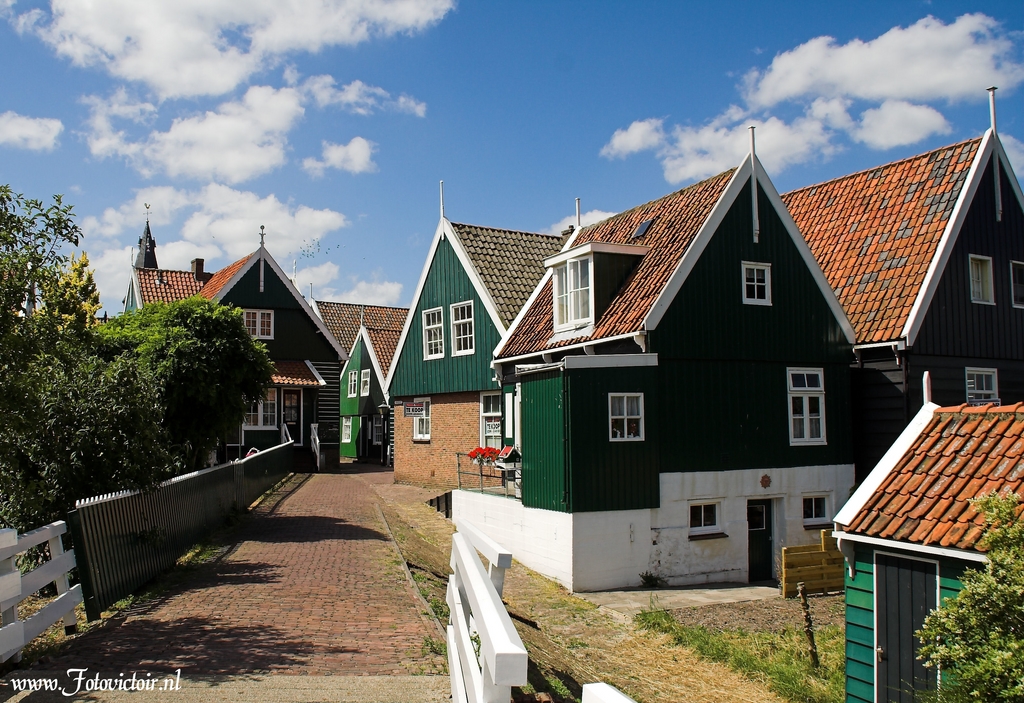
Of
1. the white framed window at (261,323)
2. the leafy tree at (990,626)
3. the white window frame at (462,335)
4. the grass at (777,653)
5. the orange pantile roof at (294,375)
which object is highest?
the white framed window at (261,323)

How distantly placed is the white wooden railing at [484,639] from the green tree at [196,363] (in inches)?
411

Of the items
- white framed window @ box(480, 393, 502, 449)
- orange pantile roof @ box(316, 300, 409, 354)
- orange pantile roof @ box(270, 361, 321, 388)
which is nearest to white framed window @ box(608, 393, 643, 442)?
white framed window @ box(480, 393, 502, 449)

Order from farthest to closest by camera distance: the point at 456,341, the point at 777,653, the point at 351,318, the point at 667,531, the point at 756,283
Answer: the point at 351,318, the point at 456,341, the point at 756,283, the point at 667,531, the point at 777,653

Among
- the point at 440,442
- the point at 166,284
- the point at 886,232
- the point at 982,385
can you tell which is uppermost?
the point at 166,284

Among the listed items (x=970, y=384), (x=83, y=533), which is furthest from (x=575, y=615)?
(x=970, y=384)

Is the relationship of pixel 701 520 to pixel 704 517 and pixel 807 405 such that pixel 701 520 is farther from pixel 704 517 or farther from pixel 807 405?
pixel 807 405

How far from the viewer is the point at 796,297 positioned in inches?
724

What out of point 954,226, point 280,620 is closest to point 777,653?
point 280,620

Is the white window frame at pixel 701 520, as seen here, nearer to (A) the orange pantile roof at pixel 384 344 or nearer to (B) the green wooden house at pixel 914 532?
(B) the green wooden house at pixel 914 532

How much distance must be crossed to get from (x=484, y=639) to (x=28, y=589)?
588cm

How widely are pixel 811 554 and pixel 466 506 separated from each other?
25.5 feet

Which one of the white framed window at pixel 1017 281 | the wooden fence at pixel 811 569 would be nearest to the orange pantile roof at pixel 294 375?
the wooden fence at pixel 811 569

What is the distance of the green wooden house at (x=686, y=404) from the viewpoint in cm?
1563

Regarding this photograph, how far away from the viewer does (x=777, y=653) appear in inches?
453
